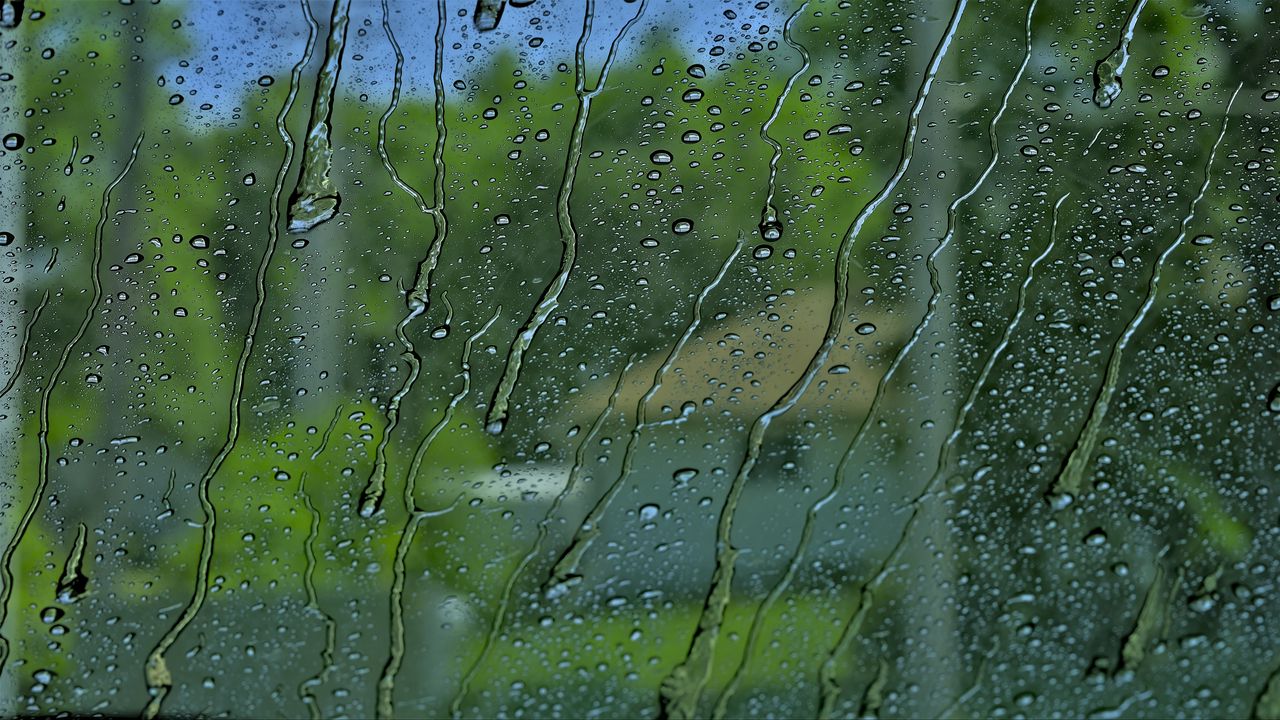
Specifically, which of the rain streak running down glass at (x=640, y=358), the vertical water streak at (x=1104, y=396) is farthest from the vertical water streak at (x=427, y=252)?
the vertical water streak at (x=1104, y=396)

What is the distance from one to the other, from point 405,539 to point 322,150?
1.63 ft

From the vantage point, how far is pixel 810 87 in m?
1.03

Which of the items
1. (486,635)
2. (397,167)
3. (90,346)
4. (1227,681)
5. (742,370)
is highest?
(397,167)

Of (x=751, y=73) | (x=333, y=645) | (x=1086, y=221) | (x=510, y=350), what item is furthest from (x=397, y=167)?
(x=1086, y=221)

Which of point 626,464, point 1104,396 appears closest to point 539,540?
point 626,464

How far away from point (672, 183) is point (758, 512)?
386 millimetres


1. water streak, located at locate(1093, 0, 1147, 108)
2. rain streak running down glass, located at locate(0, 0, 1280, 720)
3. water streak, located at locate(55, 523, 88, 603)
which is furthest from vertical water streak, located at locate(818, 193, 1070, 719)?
water streak, located at locate(55, 523, 88, 603)

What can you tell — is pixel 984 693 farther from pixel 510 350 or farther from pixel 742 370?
pixel 510 350

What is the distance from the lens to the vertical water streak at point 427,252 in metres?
0.81

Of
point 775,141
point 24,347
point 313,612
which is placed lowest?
point 313,612

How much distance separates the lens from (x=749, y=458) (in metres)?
0.78

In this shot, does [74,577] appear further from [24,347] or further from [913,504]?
[913,504]

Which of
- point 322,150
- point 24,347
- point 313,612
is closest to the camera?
point 313,612

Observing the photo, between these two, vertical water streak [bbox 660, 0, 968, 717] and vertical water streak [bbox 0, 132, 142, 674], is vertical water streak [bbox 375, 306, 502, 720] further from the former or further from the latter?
vertical water streak [bbox 0, 132, 142, 674]
